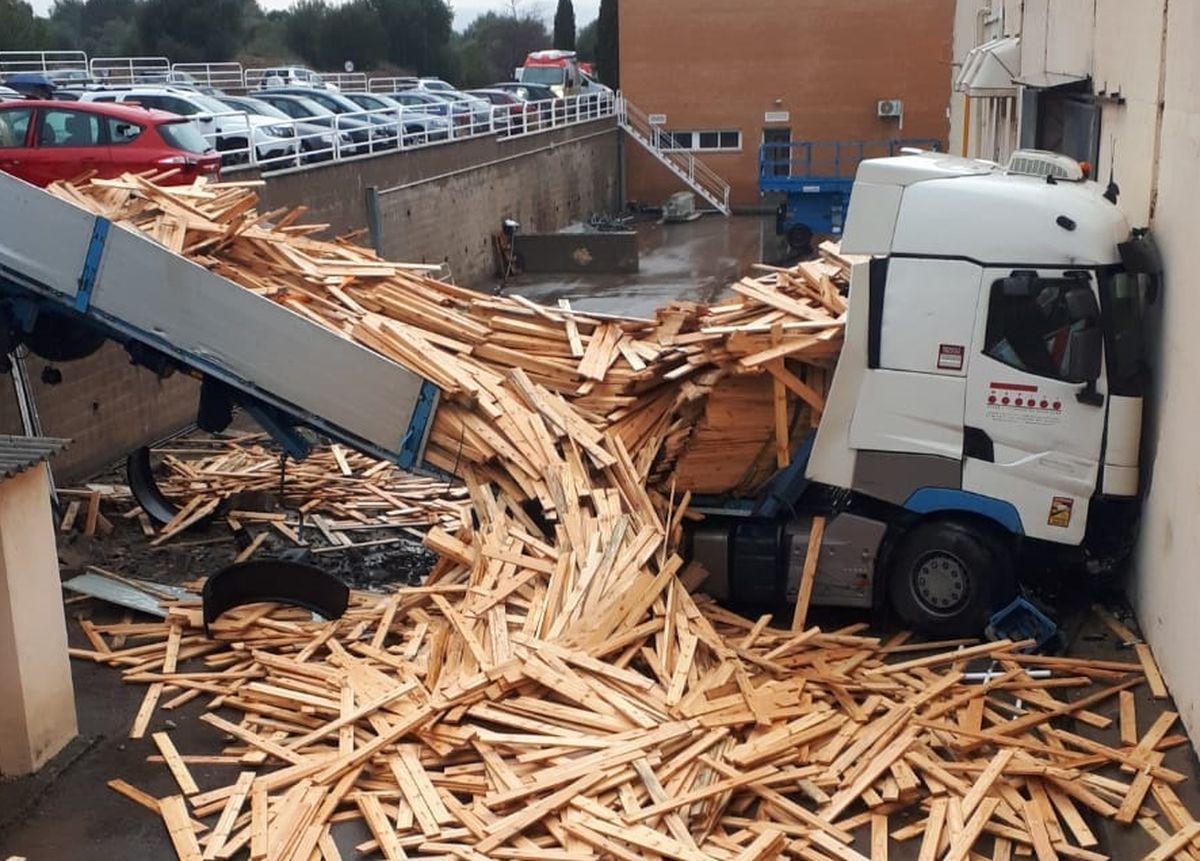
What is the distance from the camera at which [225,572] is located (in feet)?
32.7

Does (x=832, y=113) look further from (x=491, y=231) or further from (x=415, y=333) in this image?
(x=415, y=333)

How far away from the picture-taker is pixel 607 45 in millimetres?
66438

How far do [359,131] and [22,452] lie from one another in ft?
65.5

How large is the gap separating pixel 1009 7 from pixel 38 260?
16.5 metres

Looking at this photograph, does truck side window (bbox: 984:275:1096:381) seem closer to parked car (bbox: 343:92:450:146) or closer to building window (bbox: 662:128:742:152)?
parked car (bbox: 343:92:450:146)

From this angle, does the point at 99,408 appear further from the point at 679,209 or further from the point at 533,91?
the point at 533,91

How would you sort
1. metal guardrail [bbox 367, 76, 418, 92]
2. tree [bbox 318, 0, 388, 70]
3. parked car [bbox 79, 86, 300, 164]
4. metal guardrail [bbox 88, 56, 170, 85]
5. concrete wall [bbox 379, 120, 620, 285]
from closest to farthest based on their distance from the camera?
parked car [bbox 79, 86, 300, 164] → concrete wall [bbox 379, 120, 620, 285] → metal guardrail [bbox 88, 56, 170, 85] → metal guardrail [bbox 367, 76, 418, 92] → tree [bbox 318, 0, 388, 70]

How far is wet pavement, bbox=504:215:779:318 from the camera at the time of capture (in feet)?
92.8

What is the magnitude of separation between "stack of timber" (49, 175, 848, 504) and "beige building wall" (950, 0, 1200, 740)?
230 cm

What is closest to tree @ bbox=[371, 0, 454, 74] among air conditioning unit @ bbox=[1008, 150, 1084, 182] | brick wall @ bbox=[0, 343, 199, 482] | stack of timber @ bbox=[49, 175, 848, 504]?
brick wall @ bbox=[0, 343, 199, 482]

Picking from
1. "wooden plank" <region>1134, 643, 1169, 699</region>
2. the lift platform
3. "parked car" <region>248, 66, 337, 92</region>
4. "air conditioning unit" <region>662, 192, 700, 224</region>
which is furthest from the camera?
"parked car" <region>248, 66, 337, 92</region>

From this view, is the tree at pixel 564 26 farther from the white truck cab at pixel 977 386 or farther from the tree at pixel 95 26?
the white truck cab at pixel 977 386

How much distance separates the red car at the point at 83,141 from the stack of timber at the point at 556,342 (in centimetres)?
684

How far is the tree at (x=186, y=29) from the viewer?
60500mm
